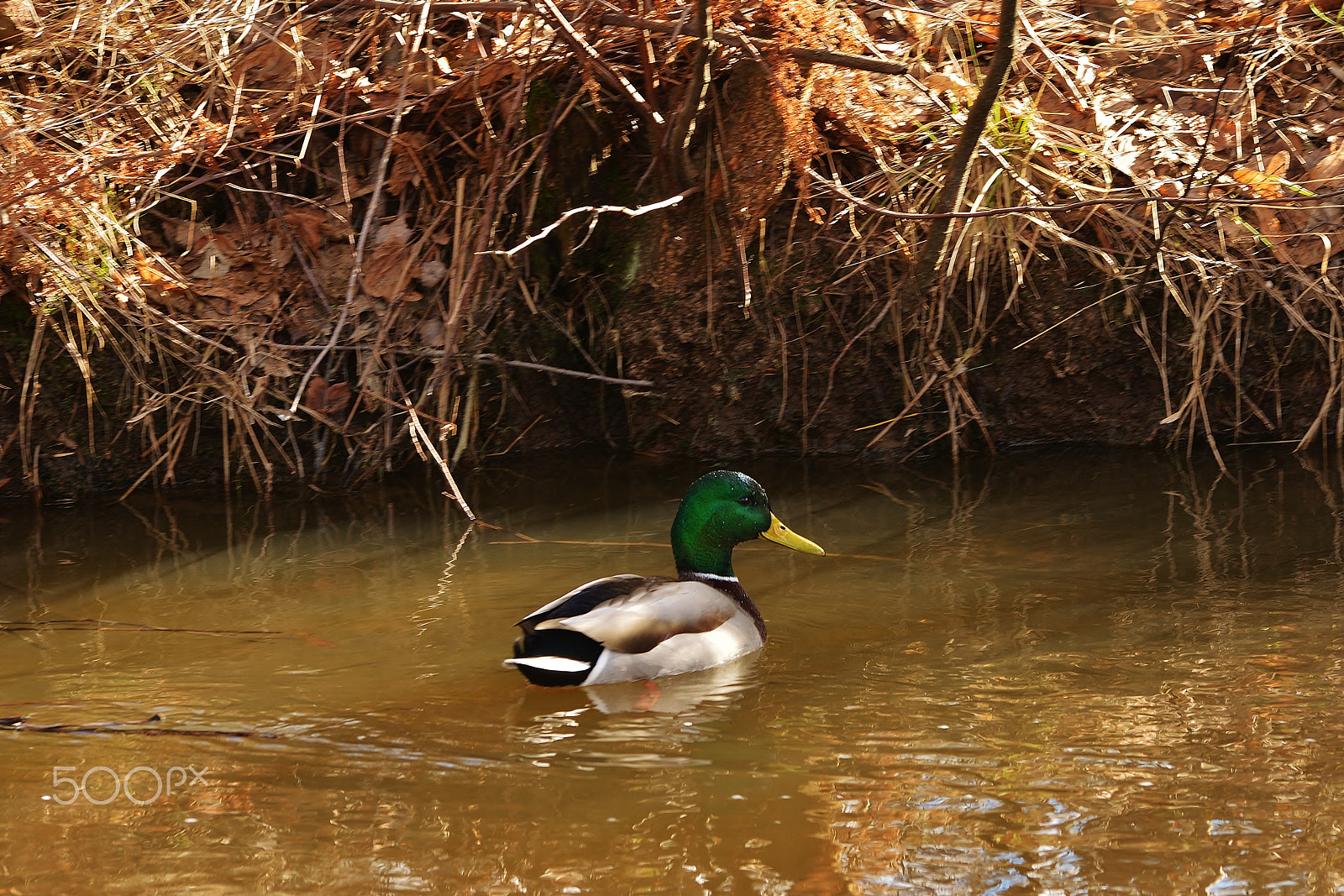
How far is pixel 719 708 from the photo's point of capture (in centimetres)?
332

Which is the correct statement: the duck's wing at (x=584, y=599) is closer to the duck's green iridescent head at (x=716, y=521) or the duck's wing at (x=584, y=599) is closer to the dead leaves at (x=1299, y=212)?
the duck's green iridescent head at (x=716, y=521)

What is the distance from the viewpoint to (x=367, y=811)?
2.69 m

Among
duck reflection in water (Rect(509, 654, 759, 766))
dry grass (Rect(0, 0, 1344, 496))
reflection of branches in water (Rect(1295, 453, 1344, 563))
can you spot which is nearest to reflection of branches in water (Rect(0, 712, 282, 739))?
duck reflection in water (Rect(509, 654, 759, 766))

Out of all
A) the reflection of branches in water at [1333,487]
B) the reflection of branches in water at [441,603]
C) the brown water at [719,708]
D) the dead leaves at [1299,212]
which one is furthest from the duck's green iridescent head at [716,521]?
the dead leaves at [1299,212]

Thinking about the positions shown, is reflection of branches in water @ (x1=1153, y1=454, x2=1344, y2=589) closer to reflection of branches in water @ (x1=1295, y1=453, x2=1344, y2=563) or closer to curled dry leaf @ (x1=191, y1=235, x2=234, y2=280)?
reflection of branches in water @ (x1=1295, y1=453, x2=1344, y2=563)

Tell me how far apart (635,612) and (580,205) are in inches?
117

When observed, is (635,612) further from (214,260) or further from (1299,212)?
(1299,212)

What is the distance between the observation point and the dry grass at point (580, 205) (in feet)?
17.9

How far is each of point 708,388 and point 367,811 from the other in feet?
11.8

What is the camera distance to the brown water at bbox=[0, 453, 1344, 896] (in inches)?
97.0

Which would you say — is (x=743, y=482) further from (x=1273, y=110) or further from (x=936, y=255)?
(x=1273, y=110)

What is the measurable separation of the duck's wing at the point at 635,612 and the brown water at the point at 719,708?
0.48 feet

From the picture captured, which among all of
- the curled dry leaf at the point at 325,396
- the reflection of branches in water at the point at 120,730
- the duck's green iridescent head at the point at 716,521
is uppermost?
the curled dry leaf at the point at 325,396

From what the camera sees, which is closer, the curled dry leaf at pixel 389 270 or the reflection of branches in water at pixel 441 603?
the reflection of branches in water at pixel 441 603
